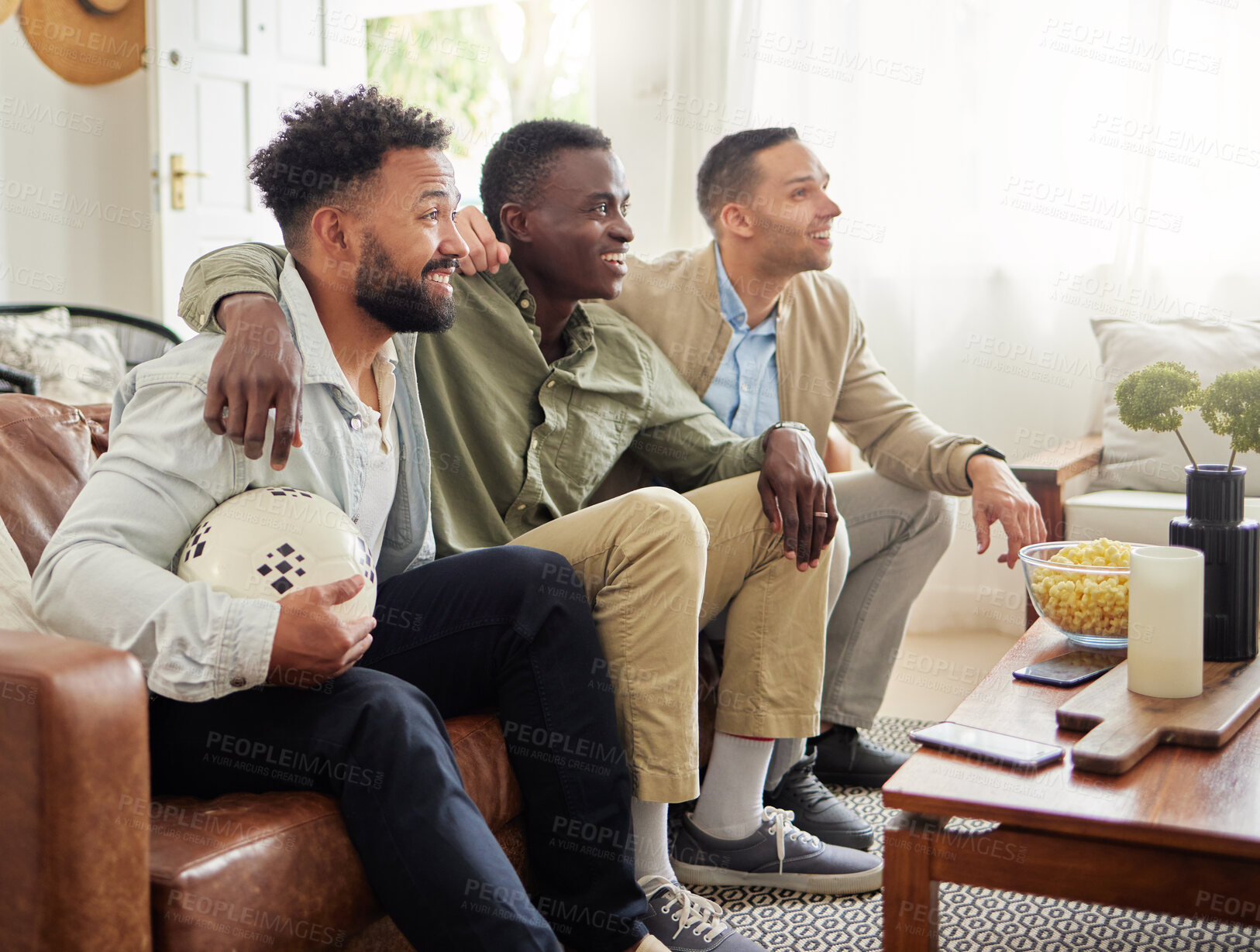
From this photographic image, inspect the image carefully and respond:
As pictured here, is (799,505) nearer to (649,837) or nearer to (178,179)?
(649,837)

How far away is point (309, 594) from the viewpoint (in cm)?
110

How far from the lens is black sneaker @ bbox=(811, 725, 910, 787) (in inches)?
80.2

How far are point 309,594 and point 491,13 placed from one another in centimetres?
644

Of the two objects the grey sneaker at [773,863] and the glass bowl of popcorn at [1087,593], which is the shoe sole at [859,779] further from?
the glass bowl of popcorn at [1087,593]

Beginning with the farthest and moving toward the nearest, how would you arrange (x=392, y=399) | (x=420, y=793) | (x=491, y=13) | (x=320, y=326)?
(x=491, y=13) → (x=392, y=399) → (x=320, y=326) → (x=420, y=793)

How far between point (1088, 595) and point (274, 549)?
0.98 metres

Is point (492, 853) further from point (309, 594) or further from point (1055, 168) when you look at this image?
point (1055, 168)

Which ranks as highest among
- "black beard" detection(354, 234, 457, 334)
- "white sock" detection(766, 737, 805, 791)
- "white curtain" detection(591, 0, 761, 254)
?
"white curtain" detection(591, 0, 761, 254)

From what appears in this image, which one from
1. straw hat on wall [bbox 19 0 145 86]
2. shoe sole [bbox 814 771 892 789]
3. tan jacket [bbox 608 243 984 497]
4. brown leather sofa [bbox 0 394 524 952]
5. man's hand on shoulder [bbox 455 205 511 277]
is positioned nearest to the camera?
brown leather sofa [bbox 0 394 524 952]

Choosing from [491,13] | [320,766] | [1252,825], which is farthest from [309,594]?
[491,13]

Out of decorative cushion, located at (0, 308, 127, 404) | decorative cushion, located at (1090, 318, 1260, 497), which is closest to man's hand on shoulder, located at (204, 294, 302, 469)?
decorative cushion, located at (0, 308, 127, 404)

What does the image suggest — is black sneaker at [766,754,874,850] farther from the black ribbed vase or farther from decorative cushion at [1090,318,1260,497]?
decorative cushion at [1090,318,1260,497]

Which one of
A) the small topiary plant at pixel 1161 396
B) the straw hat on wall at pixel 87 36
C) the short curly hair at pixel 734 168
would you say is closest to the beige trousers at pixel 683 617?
the small topiary plant at pixel 1161 396

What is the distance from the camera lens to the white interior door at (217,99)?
149 inches
